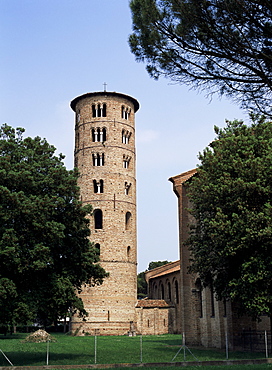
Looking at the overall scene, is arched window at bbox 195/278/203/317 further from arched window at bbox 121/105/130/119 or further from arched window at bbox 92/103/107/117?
arched window at bbox 121/105/130/119

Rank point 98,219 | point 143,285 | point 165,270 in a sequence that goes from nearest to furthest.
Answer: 1. point 98,219
2. point 165,270
3. point 143,285

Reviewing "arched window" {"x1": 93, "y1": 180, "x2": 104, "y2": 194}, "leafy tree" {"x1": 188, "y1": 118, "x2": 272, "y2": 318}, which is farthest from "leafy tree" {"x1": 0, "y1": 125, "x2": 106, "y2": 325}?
"arched window" {"x1": 93, "y1": 180, "x2": 104, "y2": 194}

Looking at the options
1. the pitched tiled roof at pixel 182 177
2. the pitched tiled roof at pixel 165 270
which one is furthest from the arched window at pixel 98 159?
the pitched tiled roof at pixel 182 177

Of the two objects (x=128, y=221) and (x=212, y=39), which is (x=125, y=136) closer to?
(x=128, y=221)

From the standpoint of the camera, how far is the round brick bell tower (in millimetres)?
47938

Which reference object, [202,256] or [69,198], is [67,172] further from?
[202,256]

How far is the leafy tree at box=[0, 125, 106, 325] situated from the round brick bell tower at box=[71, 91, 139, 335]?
81.1 ft

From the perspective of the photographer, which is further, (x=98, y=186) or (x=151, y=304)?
(x=98, y=186)

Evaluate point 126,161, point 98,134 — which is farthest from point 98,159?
point 126,161

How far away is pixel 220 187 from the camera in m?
21.0

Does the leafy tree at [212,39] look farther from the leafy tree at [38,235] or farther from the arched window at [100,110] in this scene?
the arched window at [100,110]

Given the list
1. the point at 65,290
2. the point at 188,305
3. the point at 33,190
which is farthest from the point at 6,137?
the point at 188,305

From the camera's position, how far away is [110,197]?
5072 cm

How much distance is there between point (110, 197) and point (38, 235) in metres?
30.0
